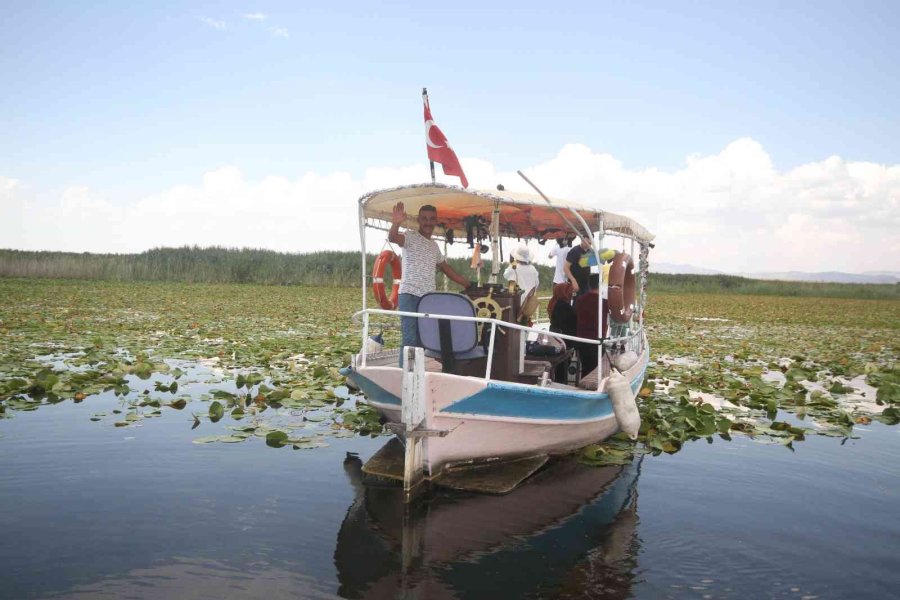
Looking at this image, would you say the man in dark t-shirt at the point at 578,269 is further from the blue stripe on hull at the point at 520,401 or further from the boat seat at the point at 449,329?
the boat seat at the point at 449,329

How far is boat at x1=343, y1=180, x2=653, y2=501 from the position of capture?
5.43 meters

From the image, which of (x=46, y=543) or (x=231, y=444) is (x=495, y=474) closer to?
(x=231, y=444)

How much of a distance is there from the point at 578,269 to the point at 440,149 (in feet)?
7.47

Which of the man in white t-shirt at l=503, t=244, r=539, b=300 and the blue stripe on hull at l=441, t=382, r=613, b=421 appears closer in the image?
the blue stripe on hull at l=441, t=382, r=613, b=421

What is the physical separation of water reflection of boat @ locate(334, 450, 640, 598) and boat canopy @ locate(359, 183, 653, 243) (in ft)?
8.65

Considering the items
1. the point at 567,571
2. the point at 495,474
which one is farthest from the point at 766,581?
the point at 495,474

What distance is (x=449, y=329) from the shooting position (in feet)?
19.1

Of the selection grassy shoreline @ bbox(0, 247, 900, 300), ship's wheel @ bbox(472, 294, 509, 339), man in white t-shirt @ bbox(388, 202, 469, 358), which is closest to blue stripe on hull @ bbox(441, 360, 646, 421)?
ship's wheel @ bbox(472, 294, 509, 339)

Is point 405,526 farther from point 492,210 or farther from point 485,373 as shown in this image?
point 492,210

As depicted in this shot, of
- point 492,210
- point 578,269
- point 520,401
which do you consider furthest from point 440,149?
point 520,401

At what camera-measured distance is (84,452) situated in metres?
6.37

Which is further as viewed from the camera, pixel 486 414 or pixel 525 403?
pixel 525 403

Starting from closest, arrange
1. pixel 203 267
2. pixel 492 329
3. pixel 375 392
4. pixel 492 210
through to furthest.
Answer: pixel 492 329, pixel 375 392, pixel 492 210, pixel 203 267

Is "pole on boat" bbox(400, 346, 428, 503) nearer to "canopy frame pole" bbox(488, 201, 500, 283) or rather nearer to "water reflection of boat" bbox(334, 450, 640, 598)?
"water reflection of boat" bbox(334, 450, 640, 598)
